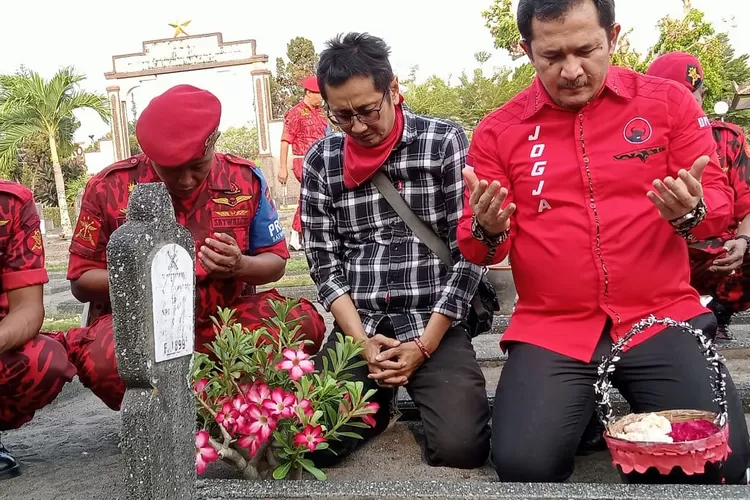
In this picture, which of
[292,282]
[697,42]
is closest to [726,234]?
[292,282]

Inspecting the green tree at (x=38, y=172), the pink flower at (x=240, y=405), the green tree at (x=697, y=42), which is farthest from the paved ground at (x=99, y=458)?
the green tree at (x=38, y=172)

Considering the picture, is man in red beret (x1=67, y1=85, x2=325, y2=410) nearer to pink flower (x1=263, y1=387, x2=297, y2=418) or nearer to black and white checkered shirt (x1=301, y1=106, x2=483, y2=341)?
black and white checkered shirt (x1=301, y1=106, x2=483, y2=341)

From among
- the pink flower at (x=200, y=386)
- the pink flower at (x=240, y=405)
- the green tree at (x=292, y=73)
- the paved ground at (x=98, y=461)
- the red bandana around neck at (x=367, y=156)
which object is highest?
the green tree at (x=292, y=73)

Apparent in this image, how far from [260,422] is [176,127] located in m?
1.12

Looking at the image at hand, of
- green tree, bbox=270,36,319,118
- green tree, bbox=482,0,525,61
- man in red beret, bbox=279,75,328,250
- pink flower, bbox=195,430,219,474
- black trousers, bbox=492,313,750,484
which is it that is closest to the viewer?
pink flower, bbox=195,430,219,474

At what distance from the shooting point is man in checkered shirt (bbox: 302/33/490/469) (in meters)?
2.48

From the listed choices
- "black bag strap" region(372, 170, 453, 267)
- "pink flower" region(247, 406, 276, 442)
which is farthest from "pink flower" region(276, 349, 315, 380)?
"black bag strap" region(372, 170, 453, 267)

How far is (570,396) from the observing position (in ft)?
7.04

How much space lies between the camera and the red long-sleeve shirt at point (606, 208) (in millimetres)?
2154

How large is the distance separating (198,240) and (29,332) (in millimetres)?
701

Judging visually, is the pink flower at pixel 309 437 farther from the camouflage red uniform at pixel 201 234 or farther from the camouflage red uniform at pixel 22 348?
the camouflage red uniform at pixel 22 348

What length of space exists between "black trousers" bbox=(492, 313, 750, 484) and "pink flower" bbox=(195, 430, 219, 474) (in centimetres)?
85

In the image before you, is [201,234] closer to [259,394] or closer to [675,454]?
[259,394]

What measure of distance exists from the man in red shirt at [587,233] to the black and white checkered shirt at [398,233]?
388 millimetres
